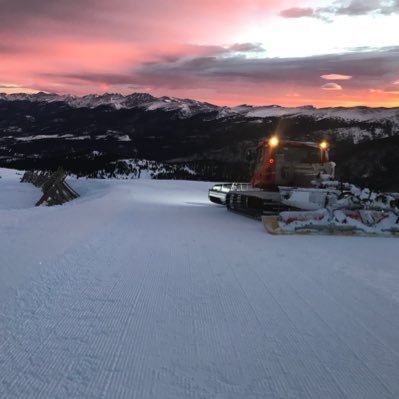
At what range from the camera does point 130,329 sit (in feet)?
13.7

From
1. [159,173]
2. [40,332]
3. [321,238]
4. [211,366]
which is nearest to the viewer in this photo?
[211,366]

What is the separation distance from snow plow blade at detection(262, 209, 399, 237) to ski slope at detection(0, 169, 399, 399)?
A: 66.4 inches

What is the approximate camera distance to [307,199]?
1120 cm

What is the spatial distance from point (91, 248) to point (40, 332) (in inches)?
148

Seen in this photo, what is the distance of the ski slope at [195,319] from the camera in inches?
129

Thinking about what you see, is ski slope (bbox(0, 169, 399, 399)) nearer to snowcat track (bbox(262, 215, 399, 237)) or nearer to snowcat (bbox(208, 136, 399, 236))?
snowcat track (bbox(262, 215, 399, 237))

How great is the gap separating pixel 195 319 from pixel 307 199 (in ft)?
24.1

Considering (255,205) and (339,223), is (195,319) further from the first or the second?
(255,205)

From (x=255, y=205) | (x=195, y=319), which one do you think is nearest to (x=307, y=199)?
(x=255, y=205)

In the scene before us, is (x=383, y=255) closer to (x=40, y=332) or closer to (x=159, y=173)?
(x=40, y=332)

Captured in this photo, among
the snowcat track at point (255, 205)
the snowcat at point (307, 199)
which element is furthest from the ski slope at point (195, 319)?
the snowcat track at point (255, 205)

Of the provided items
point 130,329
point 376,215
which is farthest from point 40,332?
point 376,215

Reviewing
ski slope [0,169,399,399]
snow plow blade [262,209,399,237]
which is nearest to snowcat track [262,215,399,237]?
snow plow blade [262,209,399,237]

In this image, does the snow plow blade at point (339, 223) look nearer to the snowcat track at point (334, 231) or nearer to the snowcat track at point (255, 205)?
the snowcat track at point (334, 231)
